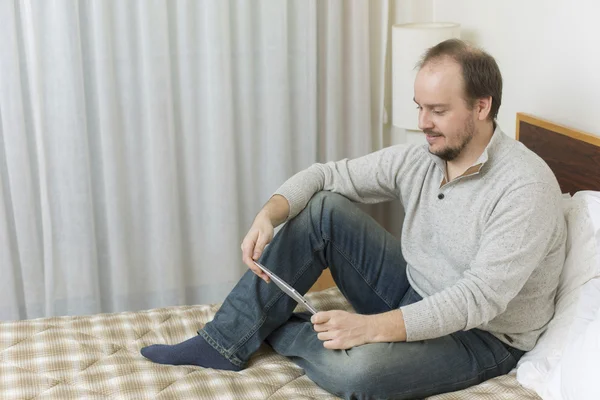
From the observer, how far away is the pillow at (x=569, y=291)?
1.73 m

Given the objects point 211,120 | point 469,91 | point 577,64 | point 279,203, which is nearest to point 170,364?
point 279,203

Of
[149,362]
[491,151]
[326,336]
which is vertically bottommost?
[149,362]

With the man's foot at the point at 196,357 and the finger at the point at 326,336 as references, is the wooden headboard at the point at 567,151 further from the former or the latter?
the man's foot at the point at 196,357

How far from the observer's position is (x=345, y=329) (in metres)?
1.72

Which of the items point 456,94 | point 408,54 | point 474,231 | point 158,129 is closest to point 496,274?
point 474,231

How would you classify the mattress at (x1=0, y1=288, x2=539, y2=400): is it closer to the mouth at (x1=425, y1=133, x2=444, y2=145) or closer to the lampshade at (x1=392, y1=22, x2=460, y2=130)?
the mouth at (x1=425, y1=133, x2=444, y2=145)

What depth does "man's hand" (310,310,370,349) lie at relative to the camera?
1718 mm

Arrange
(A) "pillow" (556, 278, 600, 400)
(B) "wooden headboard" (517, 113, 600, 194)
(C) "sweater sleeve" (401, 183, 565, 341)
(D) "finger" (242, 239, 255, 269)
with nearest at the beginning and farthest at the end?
(A) "pillow" (556, 278, 600, 400) < (C) "sweater sleeve" (401, 183, 565, 341) < (D) "finger" (242, 239, 255, 269) < (B) "wooden headboard" (517, 113, 600, 194)

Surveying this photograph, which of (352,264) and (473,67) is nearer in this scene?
(473,67)

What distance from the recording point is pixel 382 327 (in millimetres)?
1711

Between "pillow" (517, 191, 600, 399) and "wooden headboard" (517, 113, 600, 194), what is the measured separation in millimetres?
151

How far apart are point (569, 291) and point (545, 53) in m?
0.78

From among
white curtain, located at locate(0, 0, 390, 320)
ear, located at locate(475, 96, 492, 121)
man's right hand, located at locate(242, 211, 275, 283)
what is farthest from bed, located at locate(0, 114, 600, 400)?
white curtain, located at locate(0, 0, 390, 320)

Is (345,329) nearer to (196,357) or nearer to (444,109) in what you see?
(196,357)
